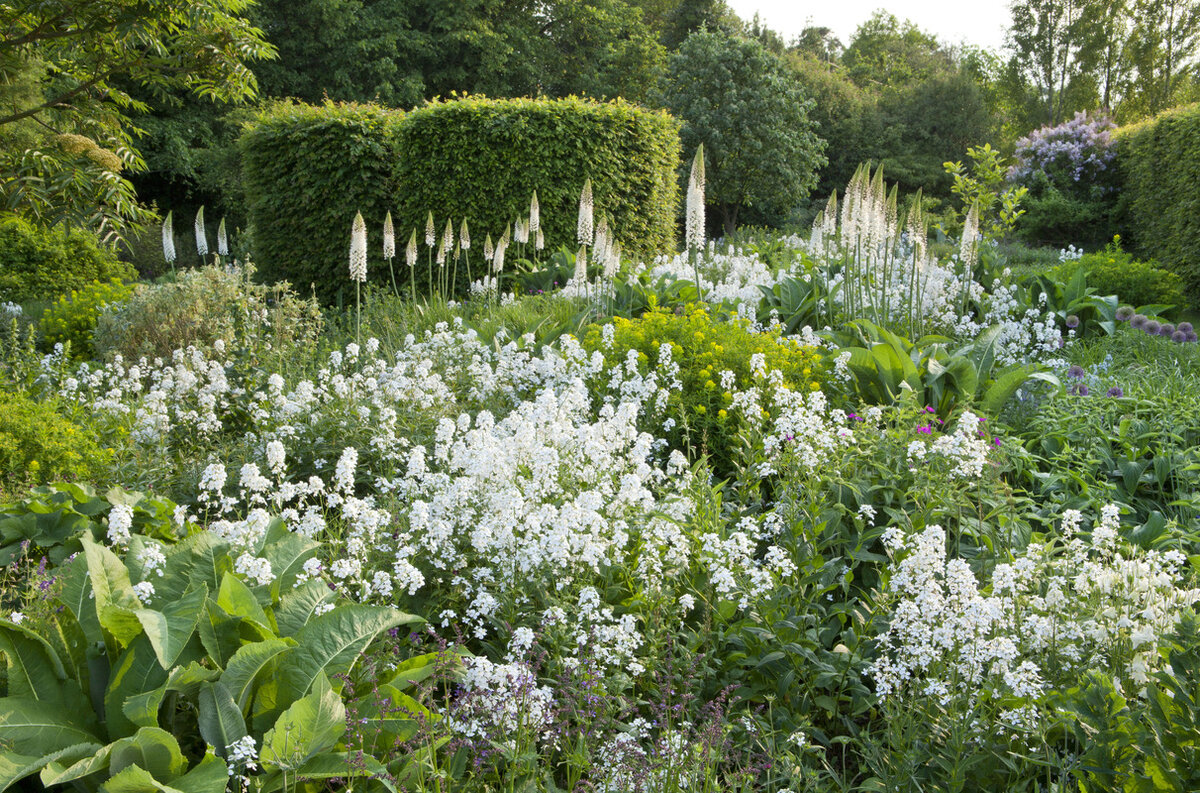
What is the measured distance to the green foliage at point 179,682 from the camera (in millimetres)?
2045

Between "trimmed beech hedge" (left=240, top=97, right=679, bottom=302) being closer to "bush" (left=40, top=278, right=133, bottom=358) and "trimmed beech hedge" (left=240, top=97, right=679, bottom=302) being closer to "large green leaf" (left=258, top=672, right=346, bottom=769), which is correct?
"bush" (left=40, top=278, right=133, bottom=358)

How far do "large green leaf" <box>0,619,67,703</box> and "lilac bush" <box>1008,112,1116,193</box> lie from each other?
1860 cm

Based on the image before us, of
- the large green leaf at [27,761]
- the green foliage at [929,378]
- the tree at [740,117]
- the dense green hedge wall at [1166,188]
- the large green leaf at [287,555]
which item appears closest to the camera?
the large green leaf at [27,761]

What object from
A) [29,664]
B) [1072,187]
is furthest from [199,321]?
[1072,187]

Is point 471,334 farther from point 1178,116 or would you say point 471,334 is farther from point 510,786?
point 1178,116

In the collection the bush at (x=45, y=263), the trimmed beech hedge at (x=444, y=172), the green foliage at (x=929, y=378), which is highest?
the trimmed beech hedge at (x=444, y=172)

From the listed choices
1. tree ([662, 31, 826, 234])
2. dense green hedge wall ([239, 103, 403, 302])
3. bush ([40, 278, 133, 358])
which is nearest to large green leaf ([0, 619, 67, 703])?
bush ([40, 278, 133, 358])

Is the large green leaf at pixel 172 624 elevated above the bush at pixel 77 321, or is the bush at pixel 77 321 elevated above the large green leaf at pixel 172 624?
the bush at pixel 77 321

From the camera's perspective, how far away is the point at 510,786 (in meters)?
2.12

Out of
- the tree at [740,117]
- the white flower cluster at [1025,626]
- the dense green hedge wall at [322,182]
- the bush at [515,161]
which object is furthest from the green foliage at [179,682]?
the tree at [740,117]

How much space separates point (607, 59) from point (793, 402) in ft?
83.9

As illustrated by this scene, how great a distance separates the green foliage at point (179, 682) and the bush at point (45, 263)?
46.5 ft

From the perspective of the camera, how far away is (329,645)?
239cm

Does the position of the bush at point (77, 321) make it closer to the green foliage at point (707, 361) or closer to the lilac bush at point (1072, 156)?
the green foliage at point (707, 361)
